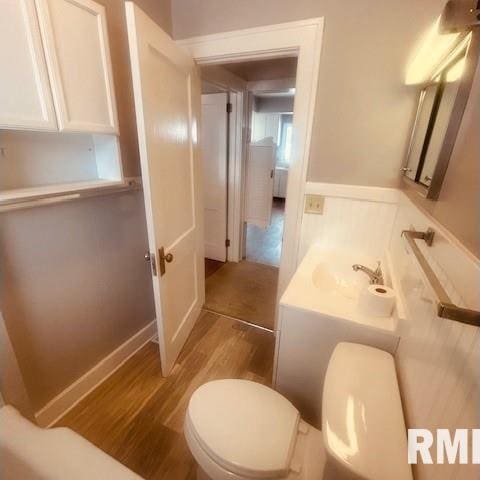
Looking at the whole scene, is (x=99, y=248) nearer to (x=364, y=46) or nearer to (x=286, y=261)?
(x=286, y=261)

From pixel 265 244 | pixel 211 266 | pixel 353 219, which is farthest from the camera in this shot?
pixel 265 244

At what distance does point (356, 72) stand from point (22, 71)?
1.40 metres

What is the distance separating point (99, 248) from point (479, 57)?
1567 millimetres

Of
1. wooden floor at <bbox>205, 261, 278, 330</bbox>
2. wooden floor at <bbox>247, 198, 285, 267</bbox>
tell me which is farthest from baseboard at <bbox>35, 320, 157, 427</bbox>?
wooden floor at <bbox>247, 198, 285, 267</bbox>

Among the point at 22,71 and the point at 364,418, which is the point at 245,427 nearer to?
the point at 364,418

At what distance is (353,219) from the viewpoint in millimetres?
1424

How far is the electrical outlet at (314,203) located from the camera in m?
1.46

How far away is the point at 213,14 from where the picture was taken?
4.55 feet

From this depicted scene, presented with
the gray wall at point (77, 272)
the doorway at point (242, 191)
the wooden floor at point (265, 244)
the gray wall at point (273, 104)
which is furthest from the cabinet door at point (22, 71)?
the gray wall at point (273, 104)

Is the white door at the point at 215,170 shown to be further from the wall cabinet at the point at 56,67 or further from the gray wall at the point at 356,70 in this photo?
the wall cabinet at the point at 56,67

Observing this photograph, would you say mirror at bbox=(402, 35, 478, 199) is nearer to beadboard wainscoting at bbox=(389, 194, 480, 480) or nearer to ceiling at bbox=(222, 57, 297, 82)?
beadboard wainscoting at bbox=(389, 194, 480, 480)

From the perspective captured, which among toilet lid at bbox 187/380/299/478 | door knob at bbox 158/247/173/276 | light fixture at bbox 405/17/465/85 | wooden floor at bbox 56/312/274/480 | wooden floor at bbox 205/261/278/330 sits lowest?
wooden floor at bbox 56/312/274/480

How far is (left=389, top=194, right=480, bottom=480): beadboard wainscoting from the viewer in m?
0.39

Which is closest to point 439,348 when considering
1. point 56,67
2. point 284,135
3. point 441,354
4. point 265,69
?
point 441,354
